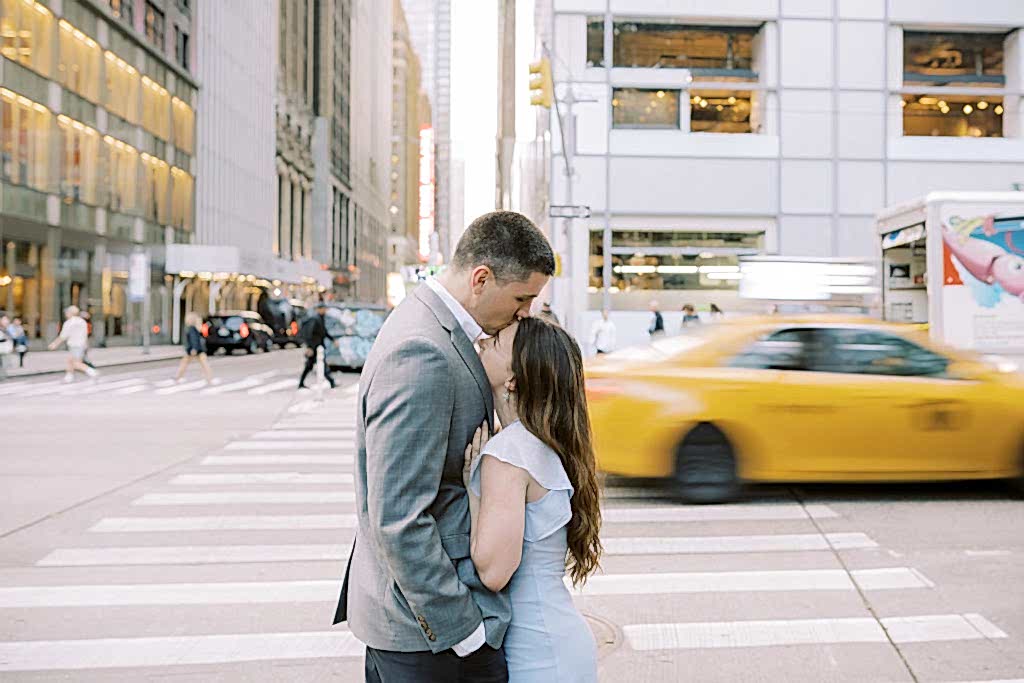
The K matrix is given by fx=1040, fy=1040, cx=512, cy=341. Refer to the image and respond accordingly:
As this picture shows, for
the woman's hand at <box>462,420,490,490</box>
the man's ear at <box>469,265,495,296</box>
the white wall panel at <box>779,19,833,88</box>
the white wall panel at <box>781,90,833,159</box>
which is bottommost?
the woman's hand at <box>462,420,490,490</box>

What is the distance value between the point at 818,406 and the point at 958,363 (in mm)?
1359

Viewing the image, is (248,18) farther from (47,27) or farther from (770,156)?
(770,156)

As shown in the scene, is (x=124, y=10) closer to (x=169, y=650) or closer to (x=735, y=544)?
(x=735, y=544)

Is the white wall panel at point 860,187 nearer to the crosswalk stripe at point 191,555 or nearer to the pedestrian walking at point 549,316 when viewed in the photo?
the pedestrian walking at point 549,316

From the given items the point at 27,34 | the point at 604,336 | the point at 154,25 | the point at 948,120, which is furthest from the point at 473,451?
the point at 154,25

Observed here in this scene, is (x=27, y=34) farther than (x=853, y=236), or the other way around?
(x=27, y=34)

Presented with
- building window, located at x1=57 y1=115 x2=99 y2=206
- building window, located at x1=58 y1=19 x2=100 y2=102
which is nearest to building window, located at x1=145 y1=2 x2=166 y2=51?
building window, located at x1=58 y1=19 x2=100 y2=102

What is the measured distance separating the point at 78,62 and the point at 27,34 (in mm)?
4954

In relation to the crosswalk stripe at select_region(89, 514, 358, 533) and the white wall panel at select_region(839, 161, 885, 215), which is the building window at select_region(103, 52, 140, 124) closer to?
the white wall panel at select_region(839, 161, 885, 215)

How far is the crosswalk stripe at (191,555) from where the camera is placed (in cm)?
694

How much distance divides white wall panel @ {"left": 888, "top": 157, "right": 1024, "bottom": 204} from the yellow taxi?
2280 centimetres

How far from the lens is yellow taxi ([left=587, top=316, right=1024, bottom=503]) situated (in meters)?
8.55

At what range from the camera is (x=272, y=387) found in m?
23.3

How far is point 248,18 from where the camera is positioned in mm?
67688
